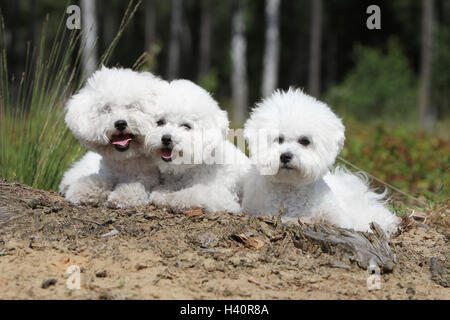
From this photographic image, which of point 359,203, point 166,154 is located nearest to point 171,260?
point 166,154

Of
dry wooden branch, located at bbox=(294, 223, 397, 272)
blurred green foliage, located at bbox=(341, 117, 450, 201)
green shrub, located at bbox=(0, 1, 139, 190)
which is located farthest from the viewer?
blurred green foliage, located at bbox=(341, 117, 450, 201)

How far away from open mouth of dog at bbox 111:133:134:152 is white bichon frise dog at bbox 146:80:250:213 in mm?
178

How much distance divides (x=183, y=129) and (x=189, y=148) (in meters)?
0.15

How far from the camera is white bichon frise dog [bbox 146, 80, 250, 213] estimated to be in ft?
12.7

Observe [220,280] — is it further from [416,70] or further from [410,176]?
[416,70]

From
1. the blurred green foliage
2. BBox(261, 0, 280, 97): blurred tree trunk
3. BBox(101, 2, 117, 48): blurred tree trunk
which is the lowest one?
the blurred green foliage

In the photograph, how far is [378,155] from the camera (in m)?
7.38

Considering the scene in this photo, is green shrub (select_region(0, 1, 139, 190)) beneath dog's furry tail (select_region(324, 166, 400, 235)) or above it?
above

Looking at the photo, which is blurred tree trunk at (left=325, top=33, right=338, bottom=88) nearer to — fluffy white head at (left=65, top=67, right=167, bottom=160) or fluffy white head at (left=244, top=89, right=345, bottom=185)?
fluffy white head at (left=244, top=89, right=345, bottom=185)

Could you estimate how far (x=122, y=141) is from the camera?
13.0 feet

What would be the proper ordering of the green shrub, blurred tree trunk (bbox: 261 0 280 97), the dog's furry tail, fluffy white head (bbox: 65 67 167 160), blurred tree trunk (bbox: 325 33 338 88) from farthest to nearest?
blurred tree trunk (bbox: 325 33 338 88), blurred tree trunk (bbox: 261 0 280 97), the green shrub, the dog's furry tail, fluffy white head (bbox: 65 67 167 160)

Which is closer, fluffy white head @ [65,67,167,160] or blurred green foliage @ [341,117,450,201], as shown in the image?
fluffy white head @ [65,67,167,160]

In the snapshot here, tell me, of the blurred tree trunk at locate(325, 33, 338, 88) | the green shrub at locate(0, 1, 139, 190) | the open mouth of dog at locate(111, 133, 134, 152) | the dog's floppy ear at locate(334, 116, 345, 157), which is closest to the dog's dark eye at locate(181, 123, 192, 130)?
the open mouth of dog at locate(111, 133, 134, 152)

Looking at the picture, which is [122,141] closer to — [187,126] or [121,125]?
[121,125]
